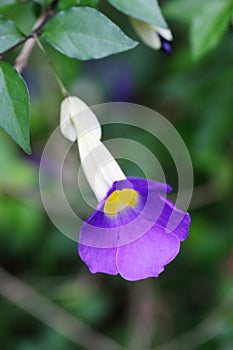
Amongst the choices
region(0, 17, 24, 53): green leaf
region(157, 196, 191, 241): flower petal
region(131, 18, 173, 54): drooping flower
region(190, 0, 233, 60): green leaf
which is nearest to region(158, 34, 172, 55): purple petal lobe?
region(131, 18, 173, 54): drooping flower

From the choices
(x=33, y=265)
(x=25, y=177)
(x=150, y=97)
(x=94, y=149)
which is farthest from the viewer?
(x=150, y=97)

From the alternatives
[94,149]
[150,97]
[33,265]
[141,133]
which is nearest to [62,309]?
[33,265]

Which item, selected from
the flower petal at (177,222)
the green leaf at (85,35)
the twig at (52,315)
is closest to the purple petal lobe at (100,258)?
the flower petal at (177,222)

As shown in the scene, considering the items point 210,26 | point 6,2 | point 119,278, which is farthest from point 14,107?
point 119,278

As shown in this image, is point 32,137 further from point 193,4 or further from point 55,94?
point 193,4

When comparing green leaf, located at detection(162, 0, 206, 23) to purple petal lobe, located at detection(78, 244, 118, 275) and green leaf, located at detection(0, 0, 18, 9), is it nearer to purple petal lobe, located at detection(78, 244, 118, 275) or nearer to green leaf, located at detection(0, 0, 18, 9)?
green leaf, located at detection(0, 0, 18, 9)

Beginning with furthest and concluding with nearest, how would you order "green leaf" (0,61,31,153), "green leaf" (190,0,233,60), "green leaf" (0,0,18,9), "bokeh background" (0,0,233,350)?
1. "bokeh background" (0,0,233,350)
2. "green leaf" (190,0,233,60)
3. "green leaf" (0,0,18,9)
4. "green leaf" (0,61,31,153)

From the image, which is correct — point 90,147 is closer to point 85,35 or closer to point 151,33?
point 85,35

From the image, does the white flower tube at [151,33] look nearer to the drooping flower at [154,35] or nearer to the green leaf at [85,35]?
the drooping flower at [154,35]
